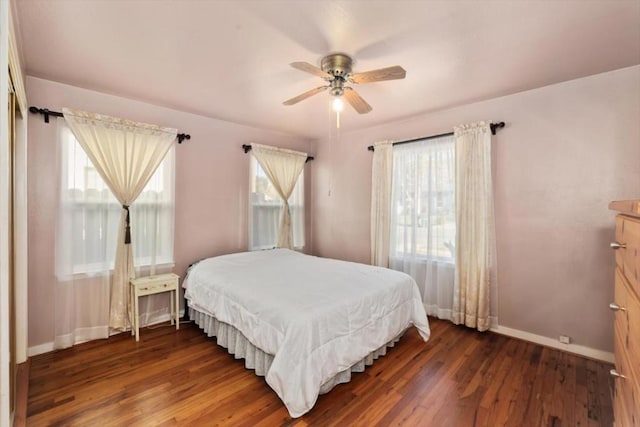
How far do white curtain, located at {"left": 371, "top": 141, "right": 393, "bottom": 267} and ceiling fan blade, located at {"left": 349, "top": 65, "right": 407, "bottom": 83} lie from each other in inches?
71.8

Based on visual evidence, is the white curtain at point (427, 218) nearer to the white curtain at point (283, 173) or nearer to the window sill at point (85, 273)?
the white curtain at point (283, 173)

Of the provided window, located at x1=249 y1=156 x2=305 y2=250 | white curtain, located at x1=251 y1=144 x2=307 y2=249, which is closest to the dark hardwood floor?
window, located at x1=249 y1=156 x2=305 y2=250

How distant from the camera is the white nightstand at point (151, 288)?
111 inches

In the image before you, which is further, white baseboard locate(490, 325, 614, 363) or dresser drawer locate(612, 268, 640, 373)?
white baseboard locate(490, 325, 614, 363)

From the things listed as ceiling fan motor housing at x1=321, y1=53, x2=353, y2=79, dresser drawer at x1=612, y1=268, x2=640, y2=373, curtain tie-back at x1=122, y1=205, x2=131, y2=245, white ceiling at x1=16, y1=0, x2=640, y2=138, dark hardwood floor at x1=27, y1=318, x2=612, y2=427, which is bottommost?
dark hardwood floor at x1=27, y1=318, x2=612, y2=427

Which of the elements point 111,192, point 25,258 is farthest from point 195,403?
point 111,192

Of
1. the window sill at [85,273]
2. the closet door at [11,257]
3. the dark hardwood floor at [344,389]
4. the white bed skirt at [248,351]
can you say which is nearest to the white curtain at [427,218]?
the dark hardwood floor at [344,389]

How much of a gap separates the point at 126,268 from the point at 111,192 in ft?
2.59

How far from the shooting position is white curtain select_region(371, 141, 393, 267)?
382cm

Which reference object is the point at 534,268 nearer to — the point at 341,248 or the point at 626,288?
the point at 626,288

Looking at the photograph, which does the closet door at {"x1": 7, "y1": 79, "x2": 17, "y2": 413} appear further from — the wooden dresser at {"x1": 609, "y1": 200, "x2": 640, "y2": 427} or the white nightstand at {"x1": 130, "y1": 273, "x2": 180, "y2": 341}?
the wooden dresser at {"x1": 609, "y1": 200, "x2": 640, "y2": 427}

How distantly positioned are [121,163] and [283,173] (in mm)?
2067

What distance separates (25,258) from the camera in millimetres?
2342

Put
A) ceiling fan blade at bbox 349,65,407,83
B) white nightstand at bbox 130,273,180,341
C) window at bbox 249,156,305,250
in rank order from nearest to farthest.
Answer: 1. ceiling fan blade at bbox 349,65,407,83
2. white nightstand at bbox 130,273,180,341
3. window at bbox 249,156,305,250
